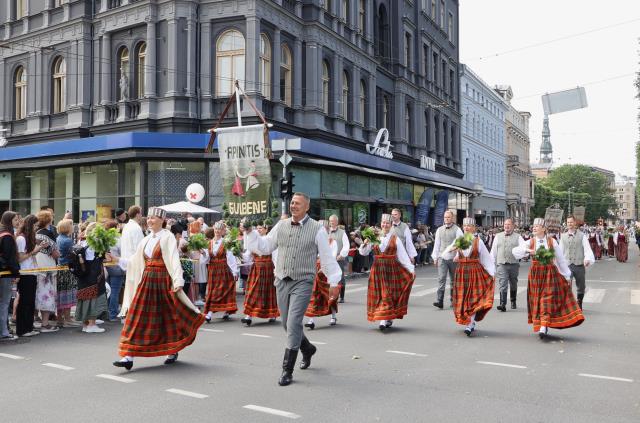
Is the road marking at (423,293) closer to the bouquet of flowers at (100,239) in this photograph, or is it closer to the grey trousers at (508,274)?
the grey trousers at (508,274)

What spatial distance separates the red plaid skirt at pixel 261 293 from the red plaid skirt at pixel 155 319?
3417 mm

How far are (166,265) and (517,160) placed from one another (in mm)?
70132

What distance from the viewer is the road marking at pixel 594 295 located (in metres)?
15.4

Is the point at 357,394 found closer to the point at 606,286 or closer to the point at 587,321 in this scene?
the point at 587,321

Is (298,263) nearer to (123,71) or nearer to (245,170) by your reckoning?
(245,170)

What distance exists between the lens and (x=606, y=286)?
19.0 metres

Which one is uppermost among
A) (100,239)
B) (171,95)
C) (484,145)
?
(484,145)

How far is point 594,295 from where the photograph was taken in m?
16.5

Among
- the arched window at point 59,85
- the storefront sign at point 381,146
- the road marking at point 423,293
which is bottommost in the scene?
the road marking at point 423,293

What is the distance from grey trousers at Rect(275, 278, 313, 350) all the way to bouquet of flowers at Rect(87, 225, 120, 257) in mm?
3983

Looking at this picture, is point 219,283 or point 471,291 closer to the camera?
point 471,291

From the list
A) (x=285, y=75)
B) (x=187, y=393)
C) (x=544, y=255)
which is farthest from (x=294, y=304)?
(x=285, y=75)

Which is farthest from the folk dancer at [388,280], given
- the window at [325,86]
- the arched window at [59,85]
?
the arched window at [59,85]

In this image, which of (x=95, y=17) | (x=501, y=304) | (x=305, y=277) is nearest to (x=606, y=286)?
(x=501, y=304)
